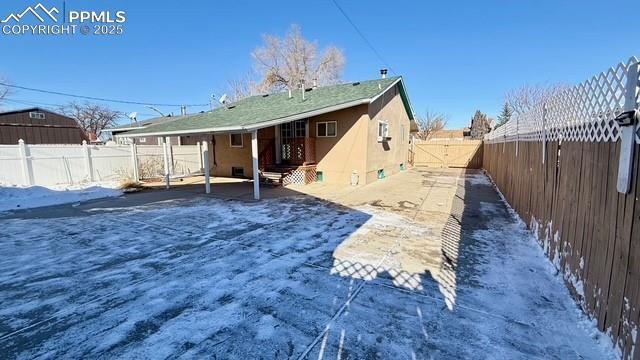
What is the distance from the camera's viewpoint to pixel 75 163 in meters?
11.1

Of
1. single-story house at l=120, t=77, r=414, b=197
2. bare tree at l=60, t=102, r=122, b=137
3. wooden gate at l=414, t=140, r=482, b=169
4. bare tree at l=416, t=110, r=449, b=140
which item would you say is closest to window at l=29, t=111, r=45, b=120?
single-story house at l=120, t=77, r=414, b=197

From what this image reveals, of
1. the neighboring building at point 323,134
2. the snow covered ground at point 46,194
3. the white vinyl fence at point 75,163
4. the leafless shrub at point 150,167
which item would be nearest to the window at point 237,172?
the neighboring building at point 323,134

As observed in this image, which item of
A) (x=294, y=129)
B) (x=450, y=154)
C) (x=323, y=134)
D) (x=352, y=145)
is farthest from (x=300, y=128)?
(x=450, y=154)

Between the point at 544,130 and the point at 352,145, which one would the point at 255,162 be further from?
the point at 544,130

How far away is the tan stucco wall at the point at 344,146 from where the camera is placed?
10.8m

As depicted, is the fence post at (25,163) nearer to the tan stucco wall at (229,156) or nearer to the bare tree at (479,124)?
the tan stucco wall at (229,156)

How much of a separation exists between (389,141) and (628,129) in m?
12.0

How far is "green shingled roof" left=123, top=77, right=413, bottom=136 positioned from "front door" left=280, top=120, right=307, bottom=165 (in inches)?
39.7

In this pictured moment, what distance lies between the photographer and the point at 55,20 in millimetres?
9648

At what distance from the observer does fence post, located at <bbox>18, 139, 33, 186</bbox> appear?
946cm

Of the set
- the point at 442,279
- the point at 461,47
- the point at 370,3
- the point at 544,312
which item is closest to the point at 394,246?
the point at 442,279

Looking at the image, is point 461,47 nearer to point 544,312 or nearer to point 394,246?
point 394,246

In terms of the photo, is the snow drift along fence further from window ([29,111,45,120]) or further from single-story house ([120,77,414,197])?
window ([29,111,45,120])

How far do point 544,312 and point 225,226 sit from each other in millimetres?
4943
